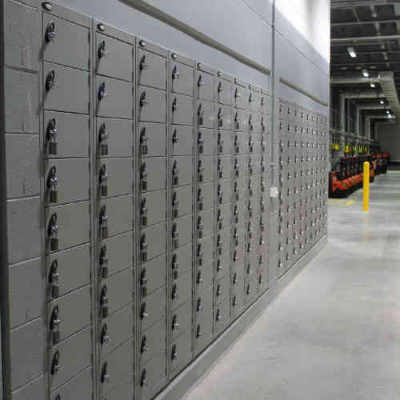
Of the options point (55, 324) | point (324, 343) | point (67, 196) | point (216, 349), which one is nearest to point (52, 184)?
Answer: point (67, 196)

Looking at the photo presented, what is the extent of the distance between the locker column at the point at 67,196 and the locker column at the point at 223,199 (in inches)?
74.2

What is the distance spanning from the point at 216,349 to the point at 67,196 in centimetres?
238

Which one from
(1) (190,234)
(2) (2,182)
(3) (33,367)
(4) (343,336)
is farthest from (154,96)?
(4) (343,336)

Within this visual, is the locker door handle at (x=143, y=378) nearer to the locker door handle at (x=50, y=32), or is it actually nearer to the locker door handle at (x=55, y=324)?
the locker door handle at (x=55, y=324)

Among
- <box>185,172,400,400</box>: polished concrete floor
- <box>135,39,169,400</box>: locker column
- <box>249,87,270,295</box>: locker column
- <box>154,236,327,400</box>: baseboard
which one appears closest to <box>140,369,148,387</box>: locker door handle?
<box>135,39,169,400</box>: locker column

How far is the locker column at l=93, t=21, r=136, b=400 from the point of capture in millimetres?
2832

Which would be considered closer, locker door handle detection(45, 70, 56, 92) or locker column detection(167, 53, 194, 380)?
locker door handle detection(45, 70, 56, 92)

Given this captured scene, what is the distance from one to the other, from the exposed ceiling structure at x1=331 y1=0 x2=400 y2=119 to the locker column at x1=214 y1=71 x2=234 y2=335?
785 centimetres

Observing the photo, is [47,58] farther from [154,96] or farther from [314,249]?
[314,249]

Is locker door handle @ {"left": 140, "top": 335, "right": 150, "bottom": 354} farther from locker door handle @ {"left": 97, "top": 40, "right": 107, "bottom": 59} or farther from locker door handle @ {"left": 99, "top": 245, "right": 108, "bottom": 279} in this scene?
locker door handle @ {"left": 97, "top": 40, "right": 107, "bottom": 59}

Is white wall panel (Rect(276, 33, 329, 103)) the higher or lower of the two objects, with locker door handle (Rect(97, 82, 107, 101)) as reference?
higher

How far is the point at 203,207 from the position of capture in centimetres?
425

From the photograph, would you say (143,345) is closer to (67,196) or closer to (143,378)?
(143,378)

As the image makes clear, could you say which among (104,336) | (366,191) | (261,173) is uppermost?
(261,173)
